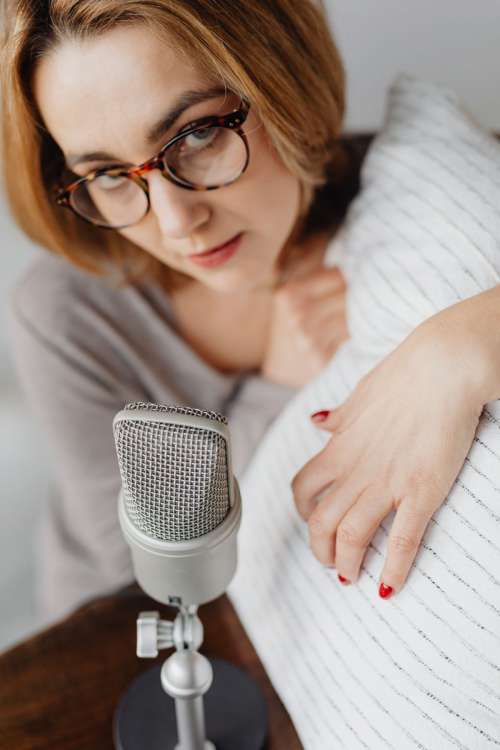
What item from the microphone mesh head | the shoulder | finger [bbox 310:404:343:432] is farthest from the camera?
the shoulder

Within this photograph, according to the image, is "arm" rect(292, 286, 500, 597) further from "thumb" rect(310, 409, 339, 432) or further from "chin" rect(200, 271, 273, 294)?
"chin" rect(200, 271, 273, 294)

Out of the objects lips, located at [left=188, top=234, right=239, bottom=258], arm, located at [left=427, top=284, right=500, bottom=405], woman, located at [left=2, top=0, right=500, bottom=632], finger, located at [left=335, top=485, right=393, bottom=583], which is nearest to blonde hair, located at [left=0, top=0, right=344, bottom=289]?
woman, located at [left=2, top=0, right=500, bottom=632]

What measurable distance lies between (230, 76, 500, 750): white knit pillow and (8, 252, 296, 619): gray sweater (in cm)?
29

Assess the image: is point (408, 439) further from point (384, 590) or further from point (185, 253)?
point (185, 253)

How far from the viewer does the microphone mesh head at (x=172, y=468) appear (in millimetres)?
525

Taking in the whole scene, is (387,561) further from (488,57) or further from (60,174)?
(488,57)

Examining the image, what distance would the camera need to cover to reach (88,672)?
0.88 m

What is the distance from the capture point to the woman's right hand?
3.63 feet

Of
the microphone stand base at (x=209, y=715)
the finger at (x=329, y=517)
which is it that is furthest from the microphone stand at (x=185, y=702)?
the finger at (x=329, y=517)

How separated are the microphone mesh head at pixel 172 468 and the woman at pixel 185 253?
0.53 feet

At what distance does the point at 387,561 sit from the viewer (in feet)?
2.12

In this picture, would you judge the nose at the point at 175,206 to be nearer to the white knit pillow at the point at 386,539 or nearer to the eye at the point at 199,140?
the eye at the point at 199,140

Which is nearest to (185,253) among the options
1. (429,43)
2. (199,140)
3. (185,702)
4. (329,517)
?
(199,140)

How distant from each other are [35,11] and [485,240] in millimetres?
474
